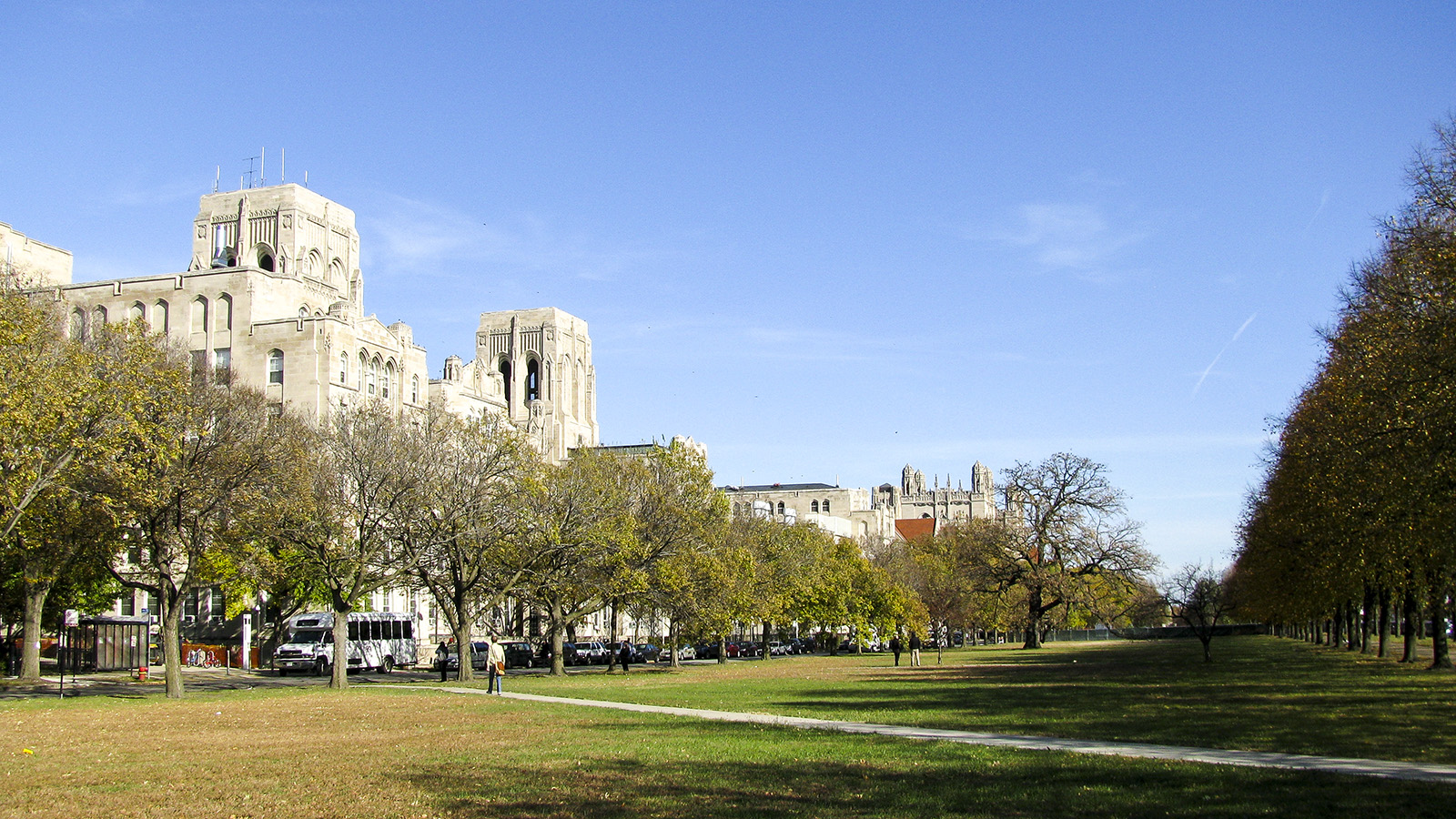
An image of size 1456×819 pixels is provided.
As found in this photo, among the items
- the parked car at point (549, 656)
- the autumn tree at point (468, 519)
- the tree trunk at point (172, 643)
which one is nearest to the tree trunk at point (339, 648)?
the autumn tree at point (468, 519)

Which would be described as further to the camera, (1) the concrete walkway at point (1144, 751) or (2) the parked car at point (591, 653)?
(2) the parked car at point (591, 653)

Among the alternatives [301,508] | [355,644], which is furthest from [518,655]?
[301,508]

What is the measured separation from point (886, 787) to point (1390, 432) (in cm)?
1923

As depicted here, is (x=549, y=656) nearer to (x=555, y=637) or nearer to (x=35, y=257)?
(x=555, y=637)

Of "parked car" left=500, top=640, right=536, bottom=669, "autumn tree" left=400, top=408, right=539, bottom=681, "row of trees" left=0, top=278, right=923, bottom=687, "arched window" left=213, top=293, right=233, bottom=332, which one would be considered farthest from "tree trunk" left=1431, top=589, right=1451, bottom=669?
"arched window" left=213, top=293, right=233, bottom=332

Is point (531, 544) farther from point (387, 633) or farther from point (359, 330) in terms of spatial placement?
point (359, 330)

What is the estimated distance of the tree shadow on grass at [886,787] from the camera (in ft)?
45.1

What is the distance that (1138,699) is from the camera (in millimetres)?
31922

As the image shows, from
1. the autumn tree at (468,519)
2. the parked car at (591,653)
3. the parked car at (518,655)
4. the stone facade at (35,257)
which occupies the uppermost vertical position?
the stone facade at (35,257)

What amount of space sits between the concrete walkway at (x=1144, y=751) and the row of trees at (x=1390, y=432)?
1115 cm

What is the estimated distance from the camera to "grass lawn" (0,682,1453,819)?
1391 cm

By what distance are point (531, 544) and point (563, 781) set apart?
34862 mm

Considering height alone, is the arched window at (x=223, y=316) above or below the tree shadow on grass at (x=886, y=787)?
above

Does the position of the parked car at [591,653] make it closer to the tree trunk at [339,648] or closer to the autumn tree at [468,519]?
the autumn tree at [468,519]
